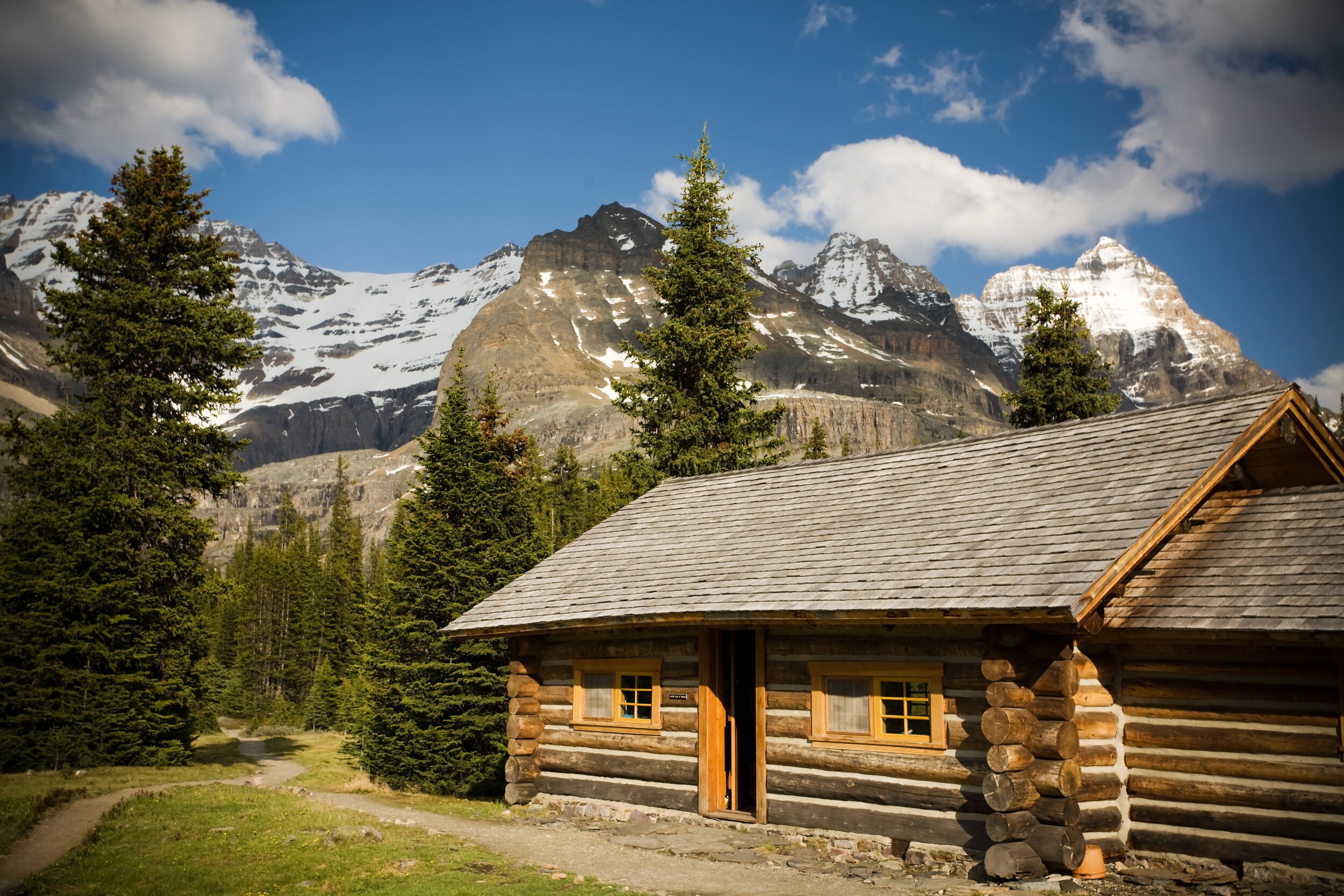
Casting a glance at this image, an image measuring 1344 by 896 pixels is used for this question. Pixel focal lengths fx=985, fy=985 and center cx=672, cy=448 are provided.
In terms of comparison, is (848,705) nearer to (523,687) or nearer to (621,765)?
(621,765)

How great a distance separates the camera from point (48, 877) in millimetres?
11531

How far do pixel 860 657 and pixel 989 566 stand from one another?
2.27m

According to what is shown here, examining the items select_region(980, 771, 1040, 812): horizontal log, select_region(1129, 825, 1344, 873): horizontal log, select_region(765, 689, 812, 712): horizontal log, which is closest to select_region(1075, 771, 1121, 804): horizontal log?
select_region(1129, 825, 1344, 873): horizontal log

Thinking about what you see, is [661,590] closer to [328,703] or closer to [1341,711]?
[1341,711]

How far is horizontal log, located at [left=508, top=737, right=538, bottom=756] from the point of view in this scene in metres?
17.0

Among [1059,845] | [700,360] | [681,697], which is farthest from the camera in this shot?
[700,360]

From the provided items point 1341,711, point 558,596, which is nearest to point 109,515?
point 558,596

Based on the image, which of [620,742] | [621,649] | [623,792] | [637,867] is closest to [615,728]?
[620,742]

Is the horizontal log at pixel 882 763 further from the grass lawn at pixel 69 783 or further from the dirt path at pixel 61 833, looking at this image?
the grass lawn at pixel 69 783

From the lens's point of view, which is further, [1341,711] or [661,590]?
[661,590]

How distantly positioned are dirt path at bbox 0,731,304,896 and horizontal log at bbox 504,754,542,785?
627 centimetres

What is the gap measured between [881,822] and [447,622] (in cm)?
1469

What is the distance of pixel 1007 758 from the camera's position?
1091 cm

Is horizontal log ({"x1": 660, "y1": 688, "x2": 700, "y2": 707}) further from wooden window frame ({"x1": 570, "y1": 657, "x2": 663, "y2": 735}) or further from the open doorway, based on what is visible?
the open doorway
